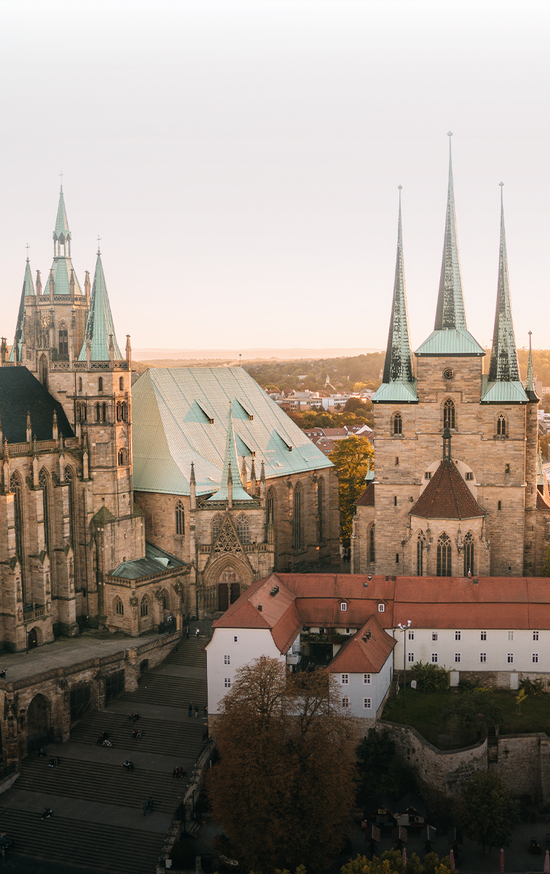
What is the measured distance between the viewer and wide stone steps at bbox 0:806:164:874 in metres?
47.9

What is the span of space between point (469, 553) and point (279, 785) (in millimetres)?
28200

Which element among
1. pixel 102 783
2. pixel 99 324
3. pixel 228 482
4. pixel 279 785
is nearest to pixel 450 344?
pixel 228 482

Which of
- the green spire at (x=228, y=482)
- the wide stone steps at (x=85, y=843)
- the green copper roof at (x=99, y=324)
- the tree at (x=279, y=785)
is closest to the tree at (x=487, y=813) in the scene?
the tree at (x=279, y=785)

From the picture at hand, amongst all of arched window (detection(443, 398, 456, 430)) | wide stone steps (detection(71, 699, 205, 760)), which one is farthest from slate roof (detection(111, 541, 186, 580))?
arched window (detection(443, 398, 456, 430))

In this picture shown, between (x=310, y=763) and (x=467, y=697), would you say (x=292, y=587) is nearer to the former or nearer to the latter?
(x=467, y=697)

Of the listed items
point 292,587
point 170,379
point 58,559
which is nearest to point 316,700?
point 292,587

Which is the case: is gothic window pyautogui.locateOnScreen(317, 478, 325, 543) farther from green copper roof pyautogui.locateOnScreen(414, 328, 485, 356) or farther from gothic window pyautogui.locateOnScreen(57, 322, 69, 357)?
gothic window pyautogui.locateOnScreen(57, 322, 69, 357)

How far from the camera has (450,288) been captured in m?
72.8

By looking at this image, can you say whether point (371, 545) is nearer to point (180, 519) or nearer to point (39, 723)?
point (180, 519)

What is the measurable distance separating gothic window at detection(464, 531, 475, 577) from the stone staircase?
2016 cm

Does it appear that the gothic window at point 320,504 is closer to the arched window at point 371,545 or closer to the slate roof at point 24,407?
the arched window at point 371,545

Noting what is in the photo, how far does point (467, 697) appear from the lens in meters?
54.2

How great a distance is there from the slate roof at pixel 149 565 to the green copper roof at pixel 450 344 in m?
24.1

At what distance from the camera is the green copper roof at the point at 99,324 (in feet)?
226
